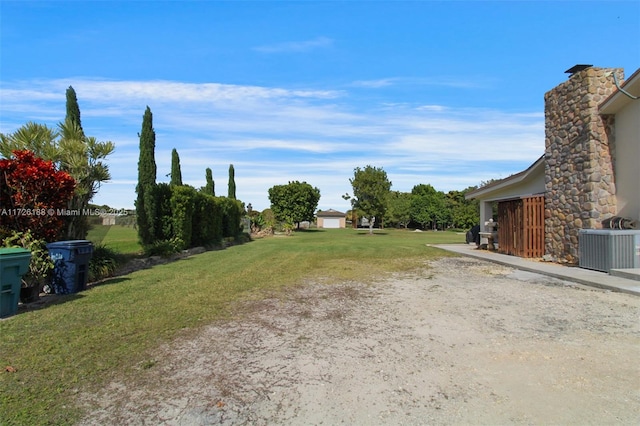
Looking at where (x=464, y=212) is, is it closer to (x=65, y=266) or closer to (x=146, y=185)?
(x=146, y=185)

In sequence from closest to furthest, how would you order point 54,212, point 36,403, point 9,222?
1. point 36,403
2. point 9,222
3. point 54,212

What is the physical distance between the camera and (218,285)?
984 cm

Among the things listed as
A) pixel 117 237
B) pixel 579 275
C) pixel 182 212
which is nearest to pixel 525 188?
pixel 579 275

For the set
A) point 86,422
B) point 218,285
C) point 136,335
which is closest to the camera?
point 86,422

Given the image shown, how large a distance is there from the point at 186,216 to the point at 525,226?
13921mm

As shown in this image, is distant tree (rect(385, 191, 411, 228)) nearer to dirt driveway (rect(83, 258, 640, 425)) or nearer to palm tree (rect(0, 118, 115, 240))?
palm tree (rect(0, 118, 115, 240))

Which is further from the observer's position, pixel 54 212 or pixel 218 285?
pixel 218 285

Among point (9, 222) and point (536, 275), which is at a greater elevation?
point (9, 222)

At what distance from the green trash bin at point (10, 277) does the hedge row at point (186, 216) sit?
9.58 meters

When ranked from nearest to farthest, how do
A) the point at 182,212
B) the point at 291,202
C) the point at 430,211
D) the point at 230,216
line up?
the point at 182,212 → the point at 230,216 → the point at 291,202 → the point at 430,211

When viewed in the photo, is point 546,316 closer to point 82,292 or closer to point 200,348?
point 200,348

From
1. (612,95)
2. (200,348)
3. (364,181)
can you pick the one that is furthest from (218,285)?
(364,181)

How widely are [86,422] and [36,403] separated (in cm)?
66

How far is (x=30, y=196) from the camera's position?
871 centimetres
